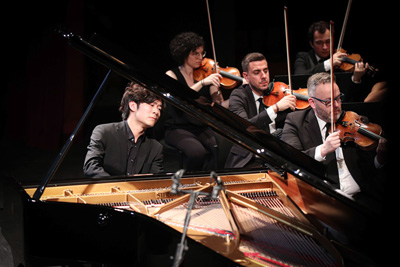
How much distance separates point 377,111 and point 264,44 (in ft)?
6.47

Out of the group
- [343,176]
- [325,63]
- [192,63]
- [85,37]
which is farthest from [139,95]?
[85,37]

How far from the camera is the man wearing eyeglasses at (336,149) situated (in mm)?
2977

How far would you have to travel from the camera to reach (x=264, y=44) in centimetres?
490

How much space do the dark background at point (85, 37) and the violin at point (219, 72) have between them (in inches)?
23.4

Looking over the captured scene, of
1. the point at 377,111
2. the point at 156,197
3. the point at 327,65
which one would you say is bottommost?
the point at 156,197

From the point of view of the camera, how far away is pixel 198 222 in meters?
2.01

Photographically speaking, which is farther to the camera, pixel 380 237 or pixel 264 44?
pixel 264 44

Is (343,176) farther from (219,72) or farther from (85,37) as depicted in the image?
(85,37)

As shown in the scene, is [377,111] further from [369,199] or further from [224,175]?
[224,175]

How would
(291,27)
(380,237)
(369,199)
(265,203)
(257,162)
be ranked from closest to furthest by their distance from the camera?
1. (380,237)
2. (265,203)
3. (369,199)
4. (257,162)
5. (291,27)

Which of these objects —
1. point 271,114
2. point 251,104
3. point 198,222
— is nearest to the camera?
point 198,222

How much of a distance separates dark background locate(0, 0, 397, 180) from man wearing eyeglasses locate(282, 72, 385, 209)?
1.50m

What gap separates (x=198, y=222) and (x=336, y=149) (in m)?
1.45

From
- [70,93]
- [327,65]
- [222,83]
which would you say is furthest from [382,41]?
[70,93]
